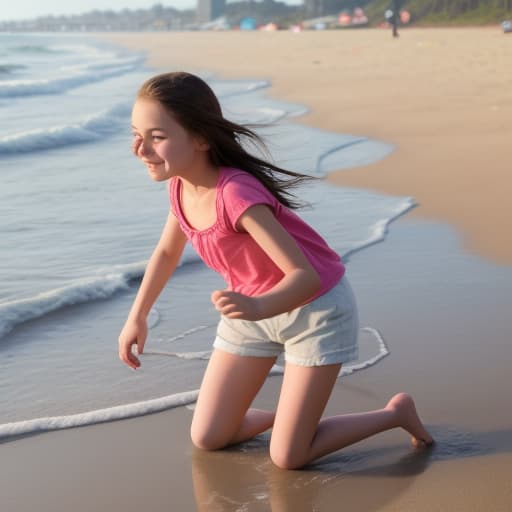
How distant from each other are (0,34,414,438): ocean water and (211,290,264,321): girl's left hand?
3.01 feet

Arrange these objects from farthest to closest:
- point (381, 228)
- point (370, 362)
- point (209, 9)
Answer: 1. point (209, 9)
2. point (381, 228)
3. point (370, 362)

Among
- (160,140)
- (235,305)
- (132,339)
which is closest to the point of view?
(235,305)

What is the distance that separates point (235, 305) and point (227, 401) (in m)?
0.65

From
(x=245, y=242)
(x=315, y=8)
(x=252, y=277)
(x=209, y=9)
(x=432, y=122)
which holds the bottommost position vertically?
(x=209, y=9)

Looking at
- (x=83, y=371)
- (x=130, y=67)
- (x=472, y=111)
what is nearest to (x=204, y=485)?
(x=83, y=371)

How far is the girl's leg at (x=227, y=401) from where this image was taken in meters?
2.92

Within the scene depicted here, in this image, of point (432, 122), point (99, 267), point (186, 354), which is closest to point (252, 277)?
point (186, 354)

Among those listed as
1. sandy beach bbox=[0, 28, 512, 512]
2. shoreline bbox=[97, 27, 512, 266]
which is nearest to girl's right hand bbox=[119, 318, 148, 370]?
sandy beach bbox=[0, 28, 512, 512]

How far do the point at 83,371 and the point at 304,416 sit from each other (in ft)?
3.64

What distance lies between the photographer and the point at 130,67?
1107 inches

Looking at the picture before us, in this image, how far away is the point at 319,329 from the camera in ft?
9.30

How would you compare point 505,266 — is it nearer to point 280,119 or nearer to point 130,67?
point 280,119

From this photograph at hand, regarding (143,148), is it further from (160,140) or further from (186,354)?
(186,354)

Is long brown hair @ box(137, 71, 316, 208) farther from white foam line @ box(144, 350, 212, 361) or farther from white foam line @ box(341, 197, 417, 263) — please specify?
white foam line @ box(341, 197, 417, 263)
